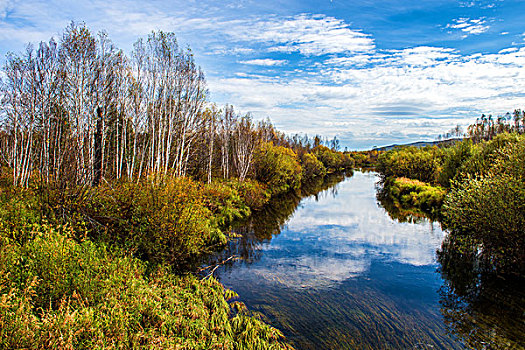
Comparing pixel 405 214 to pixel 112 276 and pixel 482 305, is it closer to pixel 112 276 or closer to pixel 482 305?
pixel 482 305

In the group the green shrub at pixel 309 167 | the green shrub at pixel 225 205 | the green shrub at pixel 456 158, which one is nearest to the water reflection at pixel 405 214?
the green shrub at pixel 456 158

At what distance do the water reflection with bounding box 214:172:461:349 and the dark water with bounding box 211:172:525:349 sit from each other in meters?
0.04

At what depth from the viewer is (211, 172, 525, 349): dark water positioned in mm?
9500

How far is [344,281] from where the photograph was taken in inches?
539

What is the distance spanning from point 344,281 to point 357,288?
2.64 feet

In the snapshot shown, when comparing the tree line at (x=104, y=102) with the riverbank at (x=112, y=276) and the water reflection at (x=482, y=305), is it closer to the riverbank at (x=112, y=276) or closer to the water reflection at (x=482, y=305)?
the riverbank at (x=112, y=276)

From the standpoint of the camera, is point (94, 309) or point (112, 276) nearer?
point (94, 309)

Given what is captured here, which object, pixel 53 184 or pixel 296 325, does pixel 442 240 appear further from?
pixel 53 184

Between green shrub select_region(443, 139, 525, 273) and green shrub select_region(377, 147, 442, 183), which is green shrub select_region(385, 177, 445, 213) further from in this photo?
green shrub select_region(443, 139, 525, 273)

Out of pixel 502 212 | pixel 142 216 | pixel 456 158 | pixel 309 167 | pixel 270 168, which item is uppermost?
pixel 456 158

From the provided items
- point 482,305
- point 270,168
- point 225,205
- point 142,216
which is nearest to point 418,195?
point 270,168

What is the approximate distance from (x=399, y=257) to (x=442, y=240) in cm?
499

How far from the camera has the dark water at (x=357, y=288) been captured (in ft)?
31.2

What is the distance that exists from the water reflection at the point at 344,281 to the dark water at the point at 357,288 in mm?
39
